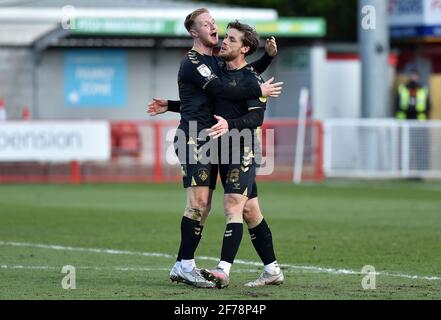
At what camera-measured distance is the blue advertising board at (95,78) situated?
3053 cm

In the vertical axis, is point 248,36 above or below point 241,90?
above

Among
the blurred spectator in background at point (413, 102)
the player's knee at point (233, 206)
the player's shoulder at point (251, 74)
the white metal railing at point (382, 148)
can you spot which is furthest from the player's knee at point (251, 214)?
the blurred spectator in background at point (413, 102)

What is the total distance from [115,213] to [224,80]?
8752mm

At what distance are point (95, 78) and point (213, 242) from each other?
16730 mm

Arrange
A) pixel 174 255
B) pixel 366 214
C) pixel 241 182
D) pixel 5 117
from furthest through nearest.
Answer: pixel 5 117 < pixel 366 214 < pixel 174 255 < pixel 241 182

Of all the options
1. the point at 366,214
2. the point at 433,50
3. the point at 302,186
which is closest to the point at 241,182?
the point at 366,214

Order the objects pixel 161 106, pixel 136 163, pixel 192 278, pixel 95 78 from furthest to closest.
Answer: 1. pixel 95 78
2. pixel 136 163
3. pixel 161 106
4. pixel 192 278

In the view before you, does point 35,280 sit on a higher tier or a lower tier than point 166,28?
lower

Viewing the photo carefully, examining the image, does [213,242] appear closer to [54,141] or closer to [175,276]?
[175,276]

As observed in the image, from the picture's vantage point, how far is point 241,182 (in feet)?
33.0

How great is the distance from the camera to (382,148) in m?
27.4

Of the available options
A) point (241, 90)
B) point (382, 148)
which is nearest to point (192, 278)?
point (241, 90)
